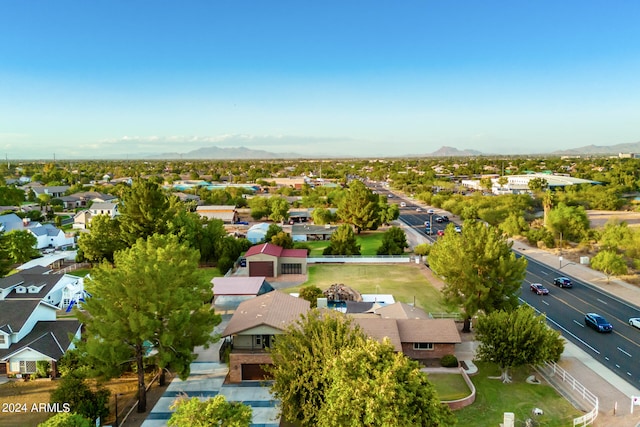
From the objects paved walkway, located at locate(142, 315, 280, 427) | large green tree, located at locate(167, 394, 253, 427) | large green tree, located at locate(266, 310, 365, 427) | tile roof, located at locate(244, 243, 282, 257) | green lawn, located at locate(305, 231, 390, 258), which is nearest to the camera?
large green tree, located at locate(167, 394, 253, 427)

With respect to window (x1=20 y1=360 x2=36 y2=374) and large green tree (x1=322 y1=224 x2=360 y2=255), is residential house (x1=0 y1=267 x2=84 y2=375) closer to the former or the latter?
window (x1=20 y1=360 x2=36 y2=374)

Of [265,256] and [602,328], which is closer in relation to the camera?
[602,328]

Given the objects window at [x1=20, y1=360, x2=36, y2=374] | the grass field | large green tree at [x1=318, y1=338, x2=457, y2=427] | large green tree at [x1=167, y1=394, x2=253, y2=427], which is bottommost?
the grass field

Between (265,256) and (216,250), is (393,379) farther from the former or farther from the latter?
(216,250)

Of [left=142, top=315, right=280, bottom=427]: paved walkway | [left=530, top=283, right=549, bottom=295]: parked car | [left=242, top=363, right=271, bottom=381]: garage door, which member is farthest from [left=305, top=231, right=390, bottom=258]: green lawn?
[left=242, top=363, right=271, bottom=381]: garage door

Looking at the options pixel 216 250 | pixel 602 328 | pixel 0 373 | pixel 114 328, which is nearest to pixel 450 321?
pixel 602 328

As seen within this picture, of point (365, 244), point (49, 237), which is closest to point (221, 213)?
point (49, 237)
